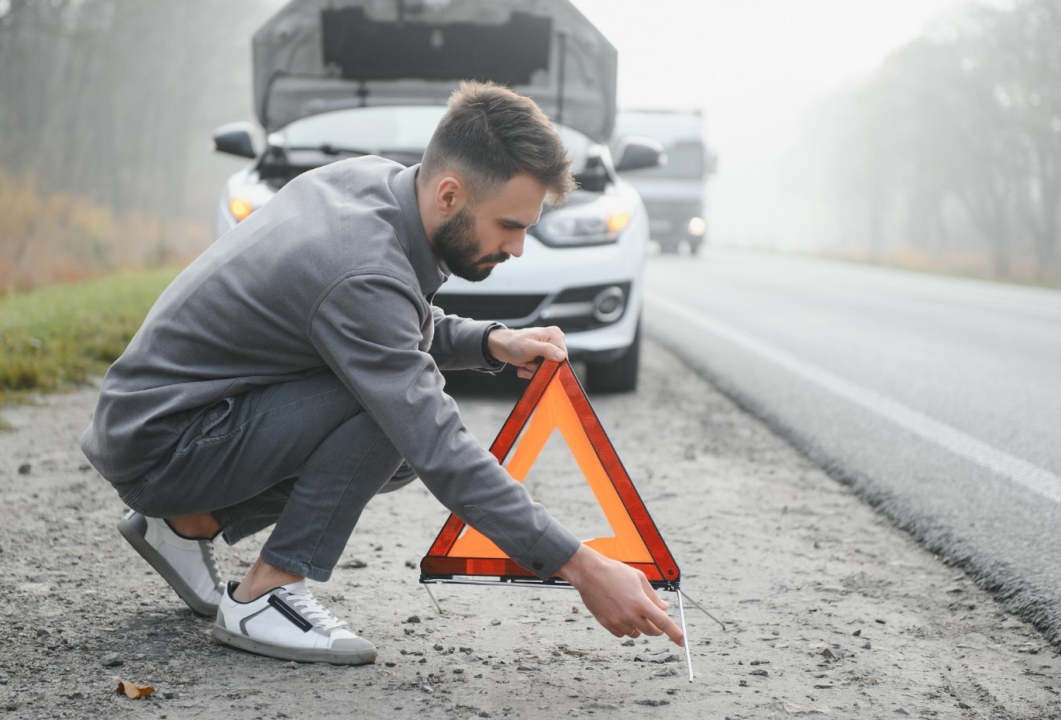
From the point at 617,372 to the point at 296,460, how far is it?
3773 millimetres

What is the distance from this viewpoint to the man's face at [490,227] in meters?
2.28

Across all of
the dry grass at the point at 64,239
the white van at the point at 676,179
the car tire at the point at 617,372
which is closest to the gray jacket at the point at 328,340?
the car tire at the point at 617,372

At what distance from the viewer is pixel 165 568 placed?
277 cm

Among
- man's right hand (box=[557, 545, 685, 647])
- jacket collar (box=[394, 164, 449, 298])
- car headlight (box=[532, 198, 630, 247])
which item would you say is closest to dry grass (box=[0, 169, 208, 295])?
car headlight (box=[532, 198, 630, 247])

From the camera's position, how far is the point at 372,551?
339cm

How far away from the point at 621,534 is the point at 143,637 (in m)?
1.19

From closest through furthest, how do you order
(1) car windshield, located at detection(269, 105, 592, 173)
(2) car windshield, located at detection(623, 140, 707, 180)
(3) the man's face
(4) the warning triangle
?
(3) the man's face, (4) the warning triangle, (1) car windshield, located at detection(269, 105, 592, 173), (2) car windshield, located at detection(623, 140, 707, 180)

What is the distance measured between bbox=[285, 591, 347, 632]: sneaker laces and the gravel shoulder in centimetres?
11

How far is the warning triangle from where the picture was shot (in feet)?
8.61

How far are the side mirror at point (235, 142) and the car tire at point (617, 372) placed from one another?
2.41m

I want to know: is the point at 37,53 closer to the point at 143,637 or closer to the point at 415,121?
the point at 415,121

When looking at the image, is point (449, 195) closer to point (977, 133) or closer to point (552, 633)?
point (552, 633)

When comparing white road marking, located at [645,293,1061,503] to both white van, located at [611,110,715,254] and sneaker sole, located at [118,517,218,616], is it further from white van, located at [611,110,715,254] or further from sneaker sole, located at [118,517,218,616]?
white van, located at [611,110,715,254]

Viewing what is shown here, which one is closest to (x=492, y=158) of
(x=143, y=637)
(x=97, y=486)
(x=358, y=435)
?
(x=358, y=435)
